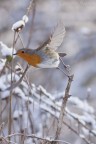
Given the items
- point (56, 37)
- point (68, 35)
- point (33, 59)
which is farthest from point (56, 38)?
point (68, 35)

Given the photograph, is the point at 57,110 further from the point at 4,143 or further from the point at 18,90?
the point at 4,143

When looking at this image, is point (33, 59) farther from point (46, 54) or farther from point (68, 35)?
point (68, 35)

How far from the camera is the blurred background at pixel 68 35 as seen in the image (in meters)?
4.70

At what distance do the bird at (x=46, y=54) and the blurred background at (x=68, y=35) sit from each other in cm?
270

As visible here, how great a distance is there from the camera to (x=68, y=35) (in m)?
5.89

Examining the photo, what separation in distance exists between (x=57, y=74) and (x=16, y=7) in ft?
5.26

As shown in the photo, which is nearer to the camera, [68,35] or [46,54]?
[46,54]

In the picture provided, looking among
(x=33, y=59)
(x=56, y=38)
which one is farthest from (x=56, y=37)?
(x=33, y=59)

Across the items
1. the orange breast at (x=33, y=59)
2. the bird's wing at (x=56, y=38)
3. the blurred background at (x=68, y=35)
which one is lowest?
the orange breast at (x=33, y=59)

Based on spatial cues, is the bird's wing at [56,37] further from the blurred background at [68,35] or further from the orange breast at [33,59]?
the blurred background at [68,35]

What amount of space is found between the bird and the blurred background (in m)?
2.70

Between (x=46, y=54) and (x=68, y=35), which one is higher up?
(x=68, y=35)

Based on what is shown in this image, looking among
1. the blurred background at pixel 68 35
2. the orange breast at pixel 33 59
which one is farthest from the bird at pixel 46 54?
the blurred background at pixel 68 35

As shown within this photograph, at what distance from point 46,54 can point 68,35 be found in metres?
4.55
